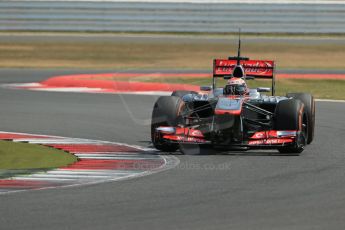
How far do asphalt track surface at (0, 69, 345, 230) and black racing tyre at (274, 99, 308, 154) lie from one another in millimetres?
189

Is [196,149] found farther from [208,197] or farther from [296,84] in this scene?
[296,84]

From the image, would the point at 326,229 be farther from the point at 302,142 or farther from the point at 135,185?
the point at 302,142

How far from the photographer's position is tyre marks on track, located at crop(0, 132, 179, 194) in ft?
38.7

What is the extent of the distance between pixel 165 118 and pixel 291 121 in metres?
1.76

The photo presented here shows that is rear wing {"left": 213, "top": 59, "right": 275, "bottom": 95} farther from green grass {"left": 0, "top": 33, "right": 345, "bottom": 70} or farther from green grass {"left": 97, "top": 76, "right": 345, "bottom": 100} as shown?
green grass {"left": 0, "top": 33, "right": 345, "bottom": 70}

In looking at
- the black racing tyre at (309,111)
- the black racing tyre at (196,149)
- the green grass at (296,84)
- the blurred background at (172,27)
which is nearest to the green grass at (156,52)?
the blurred background at (172,27)

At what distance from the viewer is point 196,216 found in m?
9.57

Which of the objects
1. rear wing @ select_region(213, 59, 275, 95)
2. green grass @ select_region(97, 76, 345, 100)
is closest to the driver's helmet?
rear wing @ select_region(213, 59, 275, 95)

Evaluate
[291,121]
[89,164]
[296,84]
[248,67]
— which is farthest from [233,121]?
[296,84]

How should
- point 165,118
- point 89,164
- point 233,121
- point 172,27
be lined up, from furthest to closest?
point 172,27, point 165,118, point 233,121, point 89,164

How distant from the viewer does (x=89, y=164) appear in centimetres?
1338

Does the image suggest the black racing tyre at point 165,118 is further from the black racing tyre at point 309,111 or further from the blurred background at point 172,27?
the blurred background at point 172,27

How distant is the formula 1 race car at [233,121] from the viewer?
572 inches

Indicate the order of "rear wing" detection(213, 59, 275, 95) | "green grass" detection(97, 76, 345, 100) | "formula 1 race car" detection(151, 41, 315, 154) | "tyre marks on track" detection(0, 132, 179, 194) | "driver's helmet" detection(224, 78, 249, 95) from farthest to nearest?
"green grass" detection(97, 76, 345, 100), "rear wing" detection(213, 59, 275, 95), "driver's helmet" detection(224, 78, 249, 95), "formula 1 race car" detection(151, 41, 315, 154), "tyre marks on track" detection(0, 132, 179, 194)
